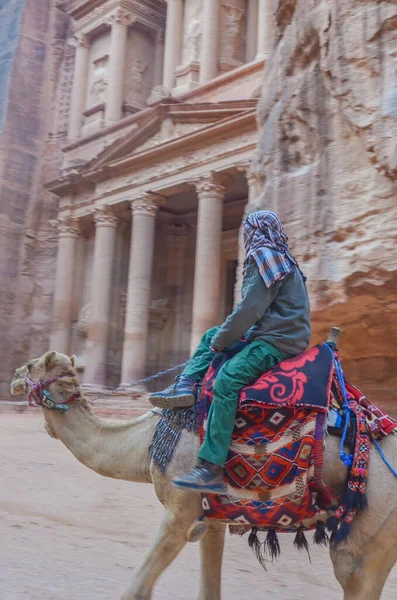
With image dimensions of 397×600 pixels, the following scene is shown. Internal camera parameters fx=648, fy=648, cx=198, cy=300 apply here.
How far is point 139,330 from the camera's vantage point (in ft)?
83.7

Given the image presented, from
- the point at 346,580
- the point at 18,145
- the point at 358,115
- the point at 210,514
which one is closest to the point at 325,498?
the point at 346,580

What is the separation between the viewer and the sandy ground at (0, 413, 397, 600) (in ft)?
16.5

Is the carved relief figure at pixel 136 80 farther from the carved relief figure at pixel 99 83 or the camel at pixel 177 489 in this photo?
the camel at pixel 177 489

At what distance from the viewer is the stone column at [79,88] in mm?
32219

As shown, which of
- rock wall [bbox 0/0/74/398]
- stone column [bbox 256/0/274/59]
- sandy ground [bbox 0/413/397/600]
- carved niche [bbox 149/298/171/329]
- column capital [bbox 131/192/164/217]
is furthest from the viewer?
rock wall [bbox 0/0/74/398]

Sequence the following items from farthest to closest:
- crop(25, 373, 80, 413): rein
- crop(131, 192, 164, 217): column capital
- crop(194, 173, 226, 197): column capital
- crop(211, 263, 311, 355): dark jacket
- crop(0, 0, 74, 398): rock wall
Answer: crop(0, 0, 74, 398): rock wall < crop(131, 192, 164, 217): column capital < crop(194, 173, 226, 197): column capital < crop(25, 373, 80, 413): rein < crop(211, 263, 311, 355): dark jacket

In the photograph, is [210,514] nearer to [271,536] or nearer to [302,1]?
[271,536]

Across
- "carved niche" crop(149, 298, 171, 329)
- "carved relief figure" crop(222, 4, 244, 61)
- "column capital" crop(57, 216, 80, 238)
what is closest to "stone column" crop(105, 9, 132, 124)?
"column capital" crop(57, 216, 80, 238)

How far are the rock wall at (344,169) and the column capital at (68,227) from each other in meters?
22.2

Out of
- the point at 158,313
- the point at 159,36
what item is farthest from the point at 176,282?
the point at 159,36

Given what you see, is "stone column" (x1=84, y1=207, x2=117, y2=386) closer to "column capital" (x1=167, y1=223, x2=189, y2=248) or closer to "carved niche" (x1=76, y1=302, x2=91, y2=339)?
"carved niche" (x1=76, y1=302, x2=91, y2=339)

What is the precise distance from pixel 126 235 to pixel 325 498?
2579 centimetres

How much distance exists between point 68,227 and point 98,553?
80.9 feet

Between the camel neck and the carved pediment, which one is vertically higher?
the carved pediment
